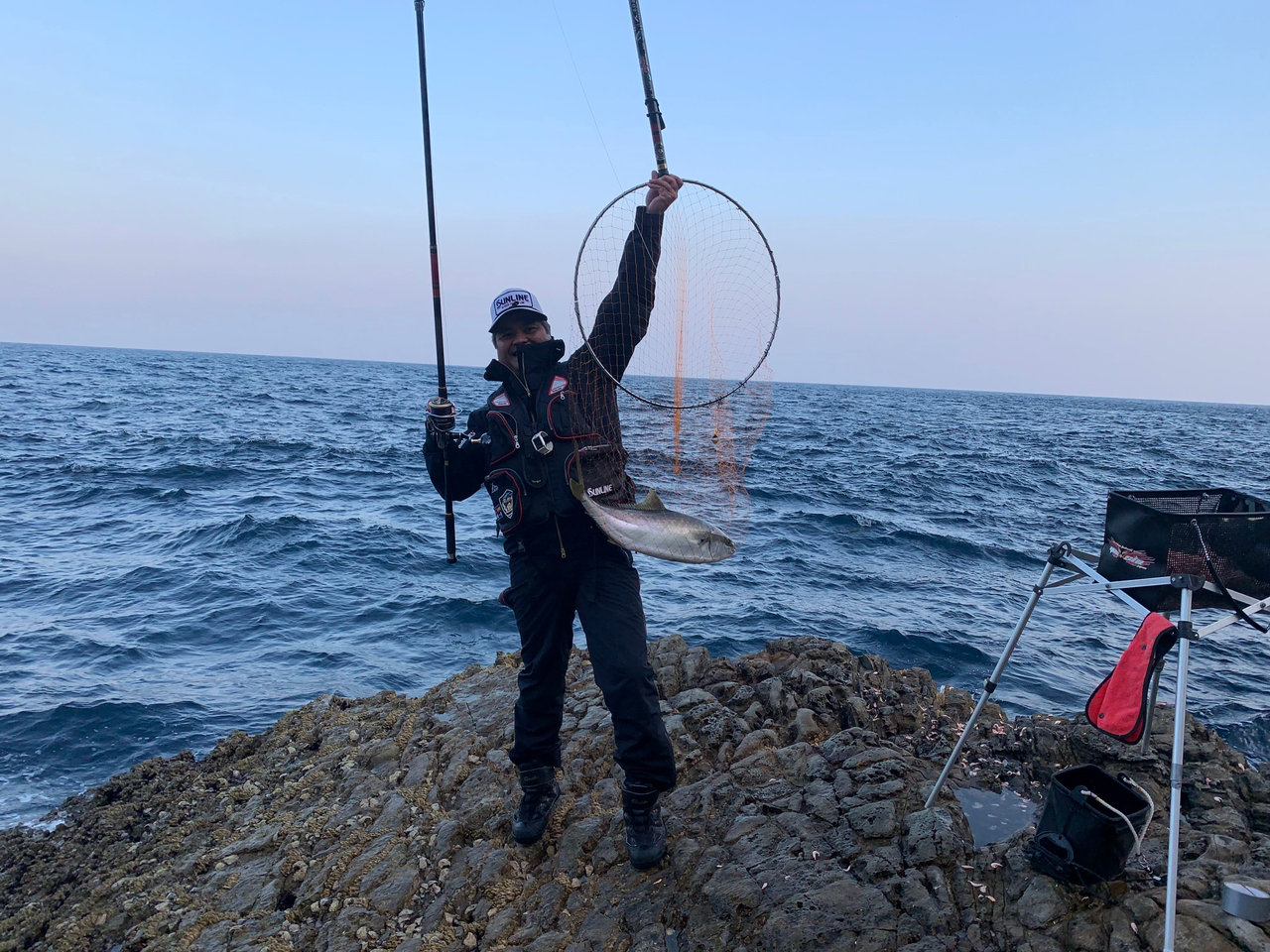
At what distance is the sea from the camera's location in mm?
8289

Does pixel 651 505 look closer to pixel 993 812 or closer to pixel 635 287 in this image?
pixel 635 287

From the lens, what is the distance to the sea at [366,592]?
829 centimetres

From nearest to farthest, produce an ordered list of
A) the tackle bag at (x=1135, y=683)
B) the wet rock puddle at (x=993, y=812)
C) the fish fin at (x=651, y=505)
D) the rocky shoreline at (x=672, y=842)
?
the tackle bag at (x=1135, y=683)
the rocky shoreline at (x=672, y=842)
the fish fin at (x=651, y=505)
the wet rock puddle at (x=993, y=812)

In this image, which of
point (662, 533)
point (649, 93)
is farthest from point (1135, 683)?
point (649, 93)

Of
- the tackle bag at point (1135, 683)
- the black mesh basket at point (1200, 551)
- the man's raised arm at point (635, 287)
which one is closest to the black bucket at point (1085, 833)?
the tackle bag at point (1135, 683)

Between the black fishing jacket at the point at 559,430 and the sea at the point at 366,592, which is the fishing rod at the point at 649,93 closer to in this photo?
the black fishing jacket at the point at 559,430

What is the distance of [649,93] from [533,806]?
4695mm

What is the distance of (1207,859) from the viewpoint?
11.9 ft

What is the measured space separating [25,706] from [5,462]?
1883 cm

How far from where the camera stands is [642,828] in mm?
4188

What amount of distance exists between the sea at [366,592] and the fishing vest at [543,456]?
5701mm

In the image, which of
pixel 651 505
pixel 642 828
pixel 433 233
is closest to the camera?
pixel 651 505

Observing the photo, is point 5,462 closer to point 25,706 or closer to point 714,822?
point 25,706

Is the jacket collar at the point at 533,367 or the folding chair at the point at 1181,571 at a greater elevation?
the jacket collar at the point at 533,367
